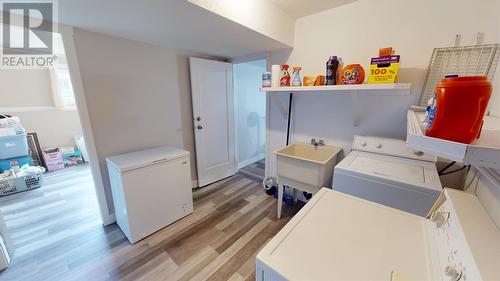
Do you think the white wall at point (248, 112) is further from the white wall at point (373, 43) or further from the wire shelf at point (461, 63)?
the wire shelf at point (461, 63)

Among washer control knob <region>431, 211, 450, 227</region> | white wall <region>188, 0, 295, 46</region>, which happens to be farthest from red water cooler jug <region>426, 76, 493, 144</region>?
white wall <region>188, 0, 295, 46</region>

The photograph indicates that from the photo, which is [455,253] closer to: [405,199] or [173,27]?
[405,199]

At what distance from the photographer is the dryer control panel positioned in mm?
1478

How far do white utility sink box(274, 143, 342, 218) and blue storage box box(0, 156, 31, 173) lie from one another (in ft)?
13.4

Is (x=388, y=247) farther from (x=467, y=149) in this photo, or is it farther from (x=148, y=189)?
(x=148, y=189)

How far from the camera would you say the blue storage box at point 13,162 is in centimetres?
288

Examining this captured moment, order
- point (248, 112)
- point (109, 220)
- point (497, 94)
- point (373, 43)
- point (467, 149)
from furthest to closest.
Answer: point (248, 112)
point (109, 220)
point (373, 43)
point (497, 94)
point (467, 149)

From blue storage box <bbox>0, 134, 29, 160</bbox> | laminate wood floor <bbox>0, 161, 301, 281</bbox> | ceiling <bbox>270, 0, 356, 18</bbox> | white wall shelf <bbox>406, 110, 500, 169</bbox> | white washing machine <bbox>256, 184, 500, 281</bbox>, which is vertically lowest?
laminate wood floor <bbox>0, 161, 301, 281</bbox>

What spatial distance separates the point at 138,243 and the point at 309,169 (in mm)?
1807

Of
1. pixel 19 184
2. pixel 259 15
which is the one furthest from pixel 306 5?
pixel 19 184

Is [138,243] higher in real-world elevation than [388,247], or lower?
lower

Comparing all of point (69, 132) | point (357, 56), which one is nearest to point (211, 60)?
point (357, 56)

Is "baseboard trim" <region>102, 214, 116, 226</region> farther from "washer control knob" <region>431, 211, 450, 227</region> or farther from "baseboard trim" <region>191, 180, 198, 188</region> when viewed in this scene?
"washer control knob" <region>431, 211, 450, 227</region>

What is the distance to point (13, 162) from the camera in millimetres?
2967
